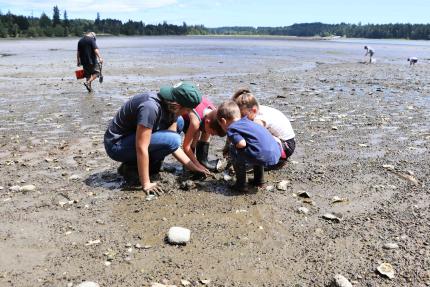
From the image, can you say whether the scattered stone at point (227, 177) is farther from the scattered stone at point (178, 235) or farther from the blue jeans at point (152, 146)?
the scattered stone at point (178, 235)

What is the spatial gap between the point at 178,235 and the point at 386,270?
1965 millimetres

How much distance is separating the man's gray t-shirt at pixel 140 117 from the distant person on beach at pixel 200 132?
32cm

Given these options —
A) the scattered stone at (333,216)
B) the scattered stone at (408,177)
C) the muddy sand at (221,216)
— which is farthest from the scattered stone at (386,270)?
the scattered stone at (408,177)

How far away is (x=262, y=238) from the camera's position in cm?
470

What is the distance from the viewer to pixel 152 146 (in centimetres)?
601

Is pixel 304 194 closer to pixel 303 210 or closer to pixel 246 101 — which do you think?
pixel 303 210

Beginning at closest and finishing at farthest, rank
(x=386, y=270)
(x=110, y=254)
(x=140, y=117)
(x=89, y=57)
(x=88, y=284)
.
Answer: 1. (x=88, y=284)
2. (x=386, y=270)
3. (x=110, y=254)
4. (x=140, y=117)
5. (x=89, y=57)

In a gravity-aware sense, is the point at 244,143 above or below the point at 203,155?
above

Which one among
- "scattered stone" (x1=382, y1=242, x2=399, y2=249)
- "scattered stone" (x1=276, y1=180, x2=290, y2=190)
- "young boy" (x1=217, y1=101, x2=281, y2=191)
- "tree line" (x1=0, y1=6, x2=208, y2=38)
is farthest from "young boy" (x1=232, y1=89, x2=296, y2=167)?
"tree line" (x1=0, y1=6, x2=208, y2=38)

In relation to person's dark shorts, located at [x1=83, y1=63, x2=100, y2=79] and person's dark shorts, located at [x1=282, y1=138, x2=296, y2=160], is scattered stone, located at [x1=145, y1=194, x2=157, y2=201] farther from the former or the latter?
person's dark shorts, located at [x1=83, y1=63, x2=100, y2=79]

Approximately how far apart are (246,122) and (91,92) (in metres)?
11.3

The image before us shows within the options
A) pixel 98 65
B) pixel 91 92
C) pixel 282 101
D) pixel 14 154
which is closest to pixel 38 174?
pixel 14 154

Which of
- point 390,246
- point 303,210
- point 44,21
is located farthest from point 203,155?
point 44,21

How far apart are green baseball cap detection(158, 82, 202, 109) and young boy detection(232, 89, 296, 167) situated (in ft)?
2.91
